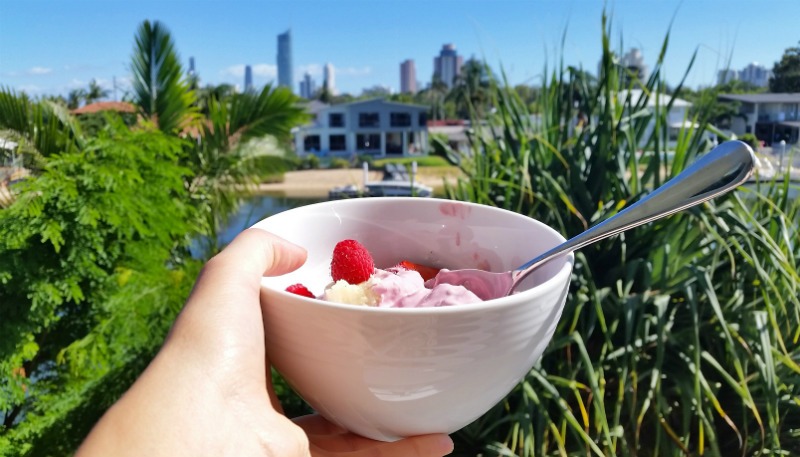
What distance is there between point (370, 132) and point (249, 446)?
29.7m

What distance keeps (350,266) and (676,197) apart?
0.33m

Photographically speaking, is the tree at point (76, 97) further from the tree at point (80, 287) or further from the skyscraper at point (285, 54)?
the skyscraper at point (285, 54)

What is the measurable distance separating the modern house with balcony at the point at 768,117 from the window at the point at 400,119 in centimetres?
2725

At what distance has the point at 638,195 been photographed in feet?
4.93

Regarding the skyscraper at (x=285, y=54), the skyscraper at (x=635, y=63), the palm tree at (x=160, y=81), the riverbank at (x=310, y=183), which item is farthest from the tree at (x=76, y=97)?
the skyscraper at (x=285, y=54)

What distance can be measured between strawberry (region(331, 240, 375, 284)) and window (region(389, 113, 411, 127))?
1152 inches

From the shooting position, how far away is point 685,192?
1.91 feet

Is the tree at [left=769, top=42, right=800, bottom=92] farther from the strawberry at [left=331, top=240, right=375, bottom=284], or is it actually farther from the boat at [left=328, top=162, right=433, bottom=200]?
the strawberry at [left=331, top=240, right=375, bottom=284]

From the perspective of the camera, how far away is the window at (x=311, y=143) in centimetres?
2991

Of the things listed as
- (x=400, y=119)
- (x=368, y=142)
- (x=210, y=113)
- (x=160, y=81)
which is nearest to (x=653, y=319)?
(x=210, y=113)

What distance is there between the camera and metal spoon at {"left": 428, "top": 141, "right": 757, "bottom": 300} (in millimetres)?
561

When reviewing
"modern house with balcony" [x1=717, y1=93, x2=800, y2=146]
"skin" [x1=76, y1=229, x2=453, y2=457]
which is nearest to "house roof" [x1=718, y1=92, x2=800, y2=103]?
"modern house with balcony" [x1=717, y1=93, x2=800, y2=146]

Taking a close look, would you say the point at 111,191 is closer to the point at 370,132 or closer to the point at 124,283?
the point at 124,283

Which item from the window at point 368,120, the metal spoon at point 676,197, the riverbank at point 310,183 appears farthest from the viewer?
the window at point 368,120
